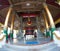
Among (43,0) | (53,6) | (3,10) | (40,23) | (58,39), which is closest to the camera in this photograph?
(58,39)

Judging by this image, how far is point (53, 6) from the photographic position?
64.6 ft

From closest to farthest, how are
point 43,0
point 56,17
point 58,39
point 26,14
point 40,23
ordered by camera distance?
point 58,39, point 43,0, point 56,17, point 26,14, point 40,23

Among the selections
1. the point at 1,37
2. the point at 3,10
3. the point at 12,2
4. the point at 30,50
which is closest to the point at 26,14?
the point at 3,10

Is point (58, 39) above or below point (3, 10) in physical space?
below

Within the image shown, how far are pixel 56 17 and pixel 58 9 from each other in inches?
98.0

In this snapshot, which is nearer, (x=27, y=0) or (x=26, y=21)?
(x=27, y=0)

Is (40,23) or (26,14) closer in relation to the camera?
(26,14)

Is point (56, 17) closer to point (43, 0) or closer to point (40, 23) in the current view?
point (43, 0)

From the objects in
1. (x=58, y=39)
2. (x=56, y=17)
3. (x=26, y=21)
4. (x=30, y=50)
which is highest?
(x=26, y=21)

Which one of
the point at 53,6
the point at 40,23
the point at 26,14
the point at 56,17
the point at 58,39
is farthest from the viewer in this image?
the point at 40,23

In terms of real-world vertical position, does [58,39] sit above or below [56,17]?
below

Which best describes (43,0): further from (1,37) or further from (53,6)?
(1,37)

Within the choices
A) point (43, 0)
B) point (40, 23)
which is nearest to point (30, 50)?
point (43, 0)

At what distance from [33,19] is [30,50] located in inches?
969
